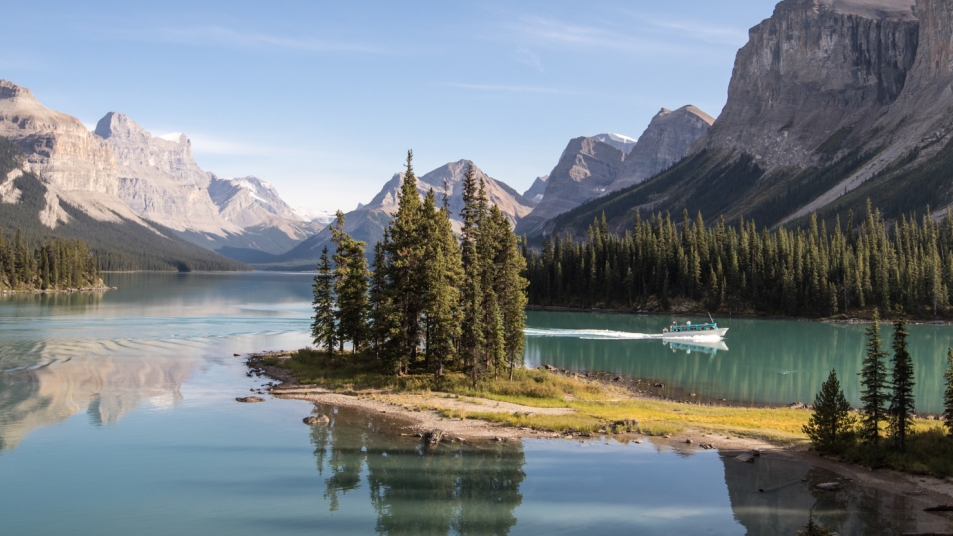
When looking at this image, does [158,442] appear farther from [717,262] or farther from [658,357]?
[717,262]

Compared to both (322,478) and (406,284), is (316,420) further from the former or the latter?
(406,284)

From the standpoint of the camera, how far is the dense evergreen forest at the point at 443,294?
61.7 m

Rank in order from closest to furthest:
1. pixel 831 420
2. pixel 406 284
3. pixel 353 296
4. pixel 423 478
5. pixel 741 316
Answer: pixel 423 478 < pixel 831 420 < pixel 406 284 < pixel 353 296 < pixel 741 316

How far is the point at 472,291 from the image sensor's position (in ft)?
197

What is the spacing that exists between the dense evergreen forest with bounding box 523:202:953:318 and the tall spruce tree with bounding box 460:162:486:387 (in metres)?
113

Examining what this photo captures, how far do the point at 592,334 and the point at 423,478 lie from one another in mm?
88450

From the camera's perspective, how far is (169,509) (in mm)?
32281

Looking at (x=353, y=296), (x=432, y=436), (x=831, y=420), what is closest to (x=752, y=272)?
(x=353, y=296)

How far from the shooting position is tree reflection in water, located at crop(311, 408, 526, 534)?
31875 millimetres

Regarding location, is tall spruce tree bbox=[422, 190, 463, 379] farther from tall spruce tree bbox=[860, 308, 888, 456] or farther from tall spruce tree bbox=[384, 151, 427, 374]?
tall spruce tree bbox=[860, 308, 888, 456]

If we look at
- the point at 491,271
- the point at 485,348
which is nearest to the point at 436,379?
the point at 485,348

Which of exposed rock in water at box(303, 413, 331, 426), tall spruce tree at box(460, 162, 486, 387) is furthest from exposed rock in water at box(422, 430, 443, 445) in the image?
tall spruce tree at box(460, 162, 486, 387)

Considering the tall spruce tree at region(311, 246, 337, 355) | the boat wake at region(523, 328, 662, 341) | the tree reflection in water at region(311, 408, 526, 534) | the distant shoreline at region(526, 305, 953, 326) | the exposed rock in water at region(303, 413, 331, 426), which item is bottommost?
the tree reflection in water at region(311, 408, 526, 534)

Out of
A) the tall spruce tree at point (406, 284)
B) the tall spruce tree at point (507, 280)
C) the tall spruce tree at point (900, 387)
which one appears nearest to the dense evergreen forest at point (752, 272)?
the tall spruce tree at point (507, 280)
